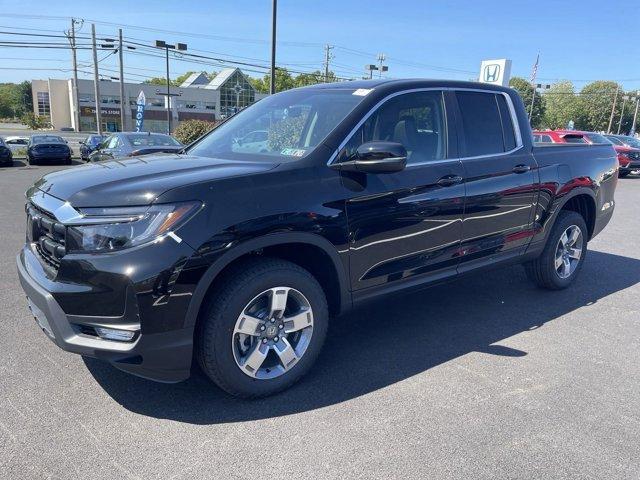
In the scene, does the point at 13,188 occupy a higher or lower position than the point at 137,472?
lower

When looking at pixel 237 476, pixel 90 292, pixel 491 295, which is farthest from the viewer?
pixel 491 295

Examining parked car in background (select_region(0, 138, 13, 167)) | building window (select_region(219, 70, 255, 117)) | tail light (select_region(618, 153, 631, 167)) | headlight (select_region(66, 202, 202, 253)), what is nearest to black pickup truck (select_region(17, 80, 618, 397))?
headlight (select_region(66, 202, 202, 253))

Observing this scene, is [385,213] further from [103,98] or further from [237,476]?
[103,98]

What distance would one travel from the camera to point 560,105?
313ft

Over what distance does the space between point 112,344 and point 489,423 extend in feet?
6.92

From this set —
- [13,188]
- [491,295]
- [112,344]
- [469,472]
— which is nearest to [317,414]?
[469,472]

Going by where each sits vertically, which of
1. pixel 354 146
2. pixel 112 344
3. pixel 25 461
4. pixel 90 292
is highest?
pixel 354 146

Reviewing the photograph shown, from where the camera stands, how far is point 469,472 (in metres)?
2.48

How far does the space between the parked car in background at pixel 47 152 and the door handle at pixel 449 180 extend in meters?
23.1

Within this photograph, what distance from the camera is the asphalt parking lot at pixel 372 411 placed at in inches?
99.0

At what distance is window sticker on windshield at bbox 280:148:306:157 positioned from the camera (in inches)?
128

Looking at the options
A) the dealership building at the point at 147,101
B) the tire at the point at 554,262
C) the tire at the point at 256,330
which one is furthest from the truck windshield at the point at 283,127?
the dealership building at the point at 147,101

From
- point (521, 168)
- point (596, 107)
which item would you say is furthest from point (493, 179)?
point (596, 107)

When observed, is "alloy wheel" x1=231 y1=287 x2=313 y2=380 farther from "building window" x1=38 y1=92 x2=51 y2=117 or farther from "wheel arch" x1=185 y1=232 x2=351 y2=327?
"building window" x1=38 y1=92 x2=51 y2=117
